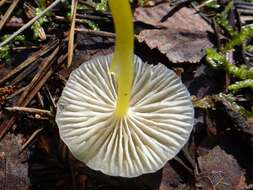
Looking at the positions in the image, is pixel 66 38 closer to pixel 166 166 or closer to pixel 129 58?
pixel 129 58

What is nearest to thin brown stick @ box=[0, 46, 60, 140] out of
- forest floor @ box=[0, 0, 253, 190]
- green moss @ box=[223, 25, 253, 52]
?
forest floor @ box=[0, 0, 253, 190]

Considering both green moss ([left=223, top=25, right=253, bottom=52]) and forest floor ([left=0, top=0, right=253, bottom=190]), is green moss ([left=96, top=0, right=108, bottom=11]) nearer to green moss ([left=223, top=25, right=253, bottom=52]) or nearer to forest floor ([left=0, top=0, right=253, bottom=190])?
forest floor ([left=0, top=0, right=253, bottom=190])

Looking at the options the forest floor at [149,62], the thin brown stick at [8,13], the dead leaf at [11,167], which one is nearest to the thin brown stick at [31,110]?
the forest floor at [149,62]

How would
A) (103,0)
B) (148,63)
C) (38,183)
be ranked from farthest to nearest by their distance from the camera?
(103,0) < (148,63) < (38,183)

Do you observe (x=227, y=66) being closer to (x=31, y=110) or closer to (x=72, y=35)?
(x=72, y=35)

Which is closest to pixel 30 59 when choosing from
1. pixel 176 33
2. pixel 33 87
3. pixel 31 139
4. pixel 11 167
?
pixel 33 87

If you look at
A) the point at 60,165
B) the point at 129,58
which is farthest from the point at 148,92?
the point at 60,165
